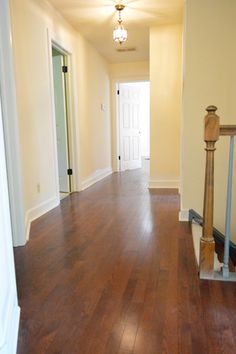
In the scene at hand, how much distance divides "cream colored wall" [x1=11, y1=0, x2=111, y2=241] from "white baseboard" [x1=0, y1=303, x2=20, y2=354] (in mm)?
1668

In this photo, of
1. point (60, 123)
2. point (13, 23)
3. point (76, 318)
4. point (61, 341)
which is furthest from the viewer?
point (60, 123)

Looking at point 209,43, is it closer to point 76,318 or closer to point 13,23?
point 13,23

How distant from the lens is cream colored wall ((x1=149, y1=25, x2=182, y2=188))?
4.50 meters

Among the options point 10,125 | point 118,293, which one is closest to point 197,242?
point 118,293

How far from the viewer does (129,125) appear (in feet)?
23.6

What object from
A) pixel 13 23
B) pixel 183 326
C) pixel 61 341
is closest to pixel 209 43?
pixel 13 23

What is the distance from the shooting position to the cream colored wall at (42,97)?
9.87 ft

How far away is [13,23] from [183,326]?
117 inches

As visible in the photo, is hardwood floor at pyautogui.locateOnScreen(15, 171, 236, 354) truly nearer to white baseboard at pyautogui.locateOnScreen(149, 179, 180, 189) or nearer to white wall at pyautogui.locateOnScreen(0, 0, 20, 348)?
white wall at pyautogui.locateOnScreen(0, 0, 20, 348)

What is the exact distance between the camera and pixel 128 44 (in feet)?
17.4

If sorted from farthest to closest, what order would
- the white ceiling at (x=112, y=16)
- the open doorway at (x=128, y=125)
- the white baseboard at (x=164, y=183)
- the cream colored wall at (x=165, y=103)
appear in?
the open doorway at (x=128, y=125) < the white baseboard at (x=164, y=183) < the cream colored wall at (x=165, y=103) < the white ceiling at (x=112, y=16)

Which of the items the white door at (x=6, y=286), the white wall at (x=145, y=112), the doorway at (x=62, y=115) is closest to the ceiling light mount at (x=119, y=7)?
the doorway at (x=62, y=115)

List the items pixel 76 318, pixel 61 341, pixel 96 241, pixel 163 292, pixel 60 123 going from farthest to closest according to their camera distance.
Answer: pixel 60 123
pixel 96 241
pixel 163 292
pixel 76 318
pixel 61 341

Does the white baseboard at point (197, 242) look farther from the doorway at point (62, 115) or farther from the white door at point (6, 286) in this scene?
the doorway at point (62, 115)
